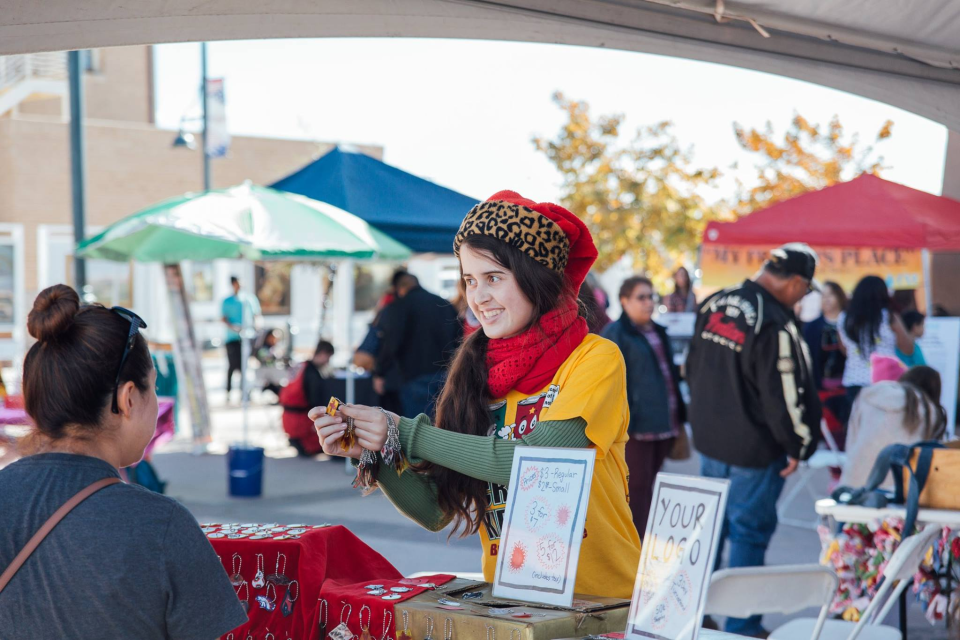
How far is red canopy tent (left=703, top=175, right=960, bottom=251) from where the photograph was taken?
674 centimetres

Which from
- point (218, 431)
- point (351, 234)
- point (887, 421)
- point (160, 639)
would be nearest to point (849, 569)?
point (887, 421)

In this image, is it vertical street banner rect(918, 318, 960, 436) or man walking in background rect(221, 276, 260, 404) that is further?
man walking in background rect(221, 276, 260, 404)

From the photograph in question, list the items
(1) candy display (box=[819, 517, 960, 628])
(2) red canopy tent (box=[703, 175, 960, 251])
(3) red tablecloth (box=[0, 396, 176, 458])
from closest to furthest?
(1) candy display (box=[819, 517, 960, 628]), (3) red tablecloth (box=[0, 396, 176, 458]), (2) red canopy tent (box=[703, 175, 960, 251])

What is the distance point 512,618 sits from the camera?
170 centimetres

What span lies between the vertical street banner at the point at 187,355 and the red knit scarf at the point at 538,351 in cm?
885

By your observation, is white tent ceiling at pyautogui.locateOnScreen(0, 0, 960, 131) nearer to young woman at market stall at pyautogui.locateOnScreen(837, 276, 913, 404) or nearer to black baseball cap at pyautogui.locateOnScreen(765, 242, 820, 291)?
black baseball cap at pyautogui.locateOnScreen(765, 242, 820, 291)

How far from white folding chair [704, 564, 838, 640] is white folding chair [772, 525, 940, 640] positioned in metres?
0.37

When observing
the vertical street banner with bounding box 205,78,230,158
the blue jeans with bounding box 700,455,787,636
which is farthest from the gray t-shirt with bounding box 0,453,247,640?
the vertical street banner with bounding box 205,78,230,158

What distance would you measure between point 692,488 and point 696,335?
144 inches

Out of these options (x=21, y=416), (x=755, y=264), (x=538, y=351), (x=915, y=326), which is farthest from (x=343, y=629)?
(x=755, y=264)

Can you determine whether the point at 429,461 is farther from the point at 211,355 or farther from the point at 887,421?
the point at 211,355

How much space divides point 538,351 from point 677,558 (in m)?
0.65

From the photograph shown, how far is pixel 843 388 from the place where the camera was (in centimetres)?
790

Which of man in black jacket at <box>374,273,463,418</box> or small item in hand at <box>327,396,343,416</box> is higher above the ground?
small item in hand at <box>327,396,343,416</box>
